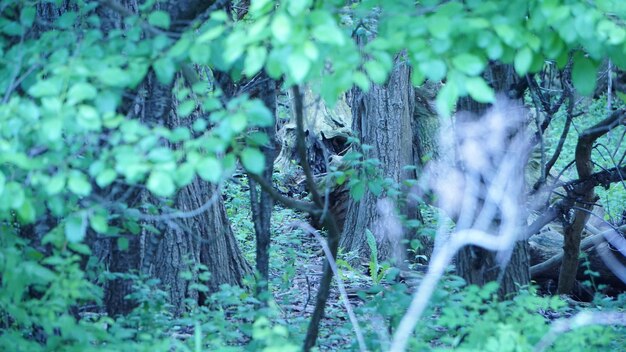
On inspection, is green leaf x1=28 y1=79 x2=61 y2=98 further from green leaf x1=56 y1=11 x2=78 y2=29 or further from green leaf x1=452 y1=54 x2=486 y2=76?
green leaf x1=452 y1=54 x2=486 y2=76

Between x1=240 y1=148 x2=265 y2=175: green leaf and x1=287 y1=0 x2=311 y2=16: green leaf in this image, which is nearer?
x1=287 y1=0 x2=311 y2=16: green leaf

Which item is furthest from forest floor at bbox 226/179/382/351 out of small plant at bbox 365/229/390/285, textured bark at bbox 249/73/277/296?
textured bark at bbox 249/73/277/296

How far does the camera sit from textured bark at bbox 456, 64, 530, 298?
207 inches

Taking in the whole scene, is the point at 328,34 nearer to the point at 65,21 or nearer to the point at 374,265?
the point at 65,21

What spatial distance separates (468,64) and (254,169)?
94 cm

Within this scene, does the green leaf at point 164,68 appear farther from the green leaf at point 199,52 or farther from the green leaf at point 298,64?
the green leaf at point 298,64

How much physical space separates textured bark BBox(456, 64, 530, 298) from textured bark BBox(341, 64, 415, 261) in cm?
394

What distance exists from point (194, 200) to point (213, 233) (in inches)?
14.3

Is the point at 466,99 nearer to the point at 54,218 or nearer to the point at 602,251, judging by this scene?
the point at 54,218

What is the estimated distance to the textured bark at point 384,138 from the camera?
950 centimetres

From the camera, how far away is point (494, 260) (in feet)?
17.4

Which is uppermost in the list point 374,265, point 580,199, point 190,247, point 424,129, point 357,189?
point 424,129

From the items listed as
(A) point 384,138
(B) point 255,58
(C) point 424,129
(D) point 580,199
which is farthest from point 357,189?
(C) point 424,129

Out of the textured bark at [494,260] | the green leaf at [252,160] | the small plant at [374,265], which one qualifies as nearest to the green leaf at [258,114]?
the green leaf at [252,160]
